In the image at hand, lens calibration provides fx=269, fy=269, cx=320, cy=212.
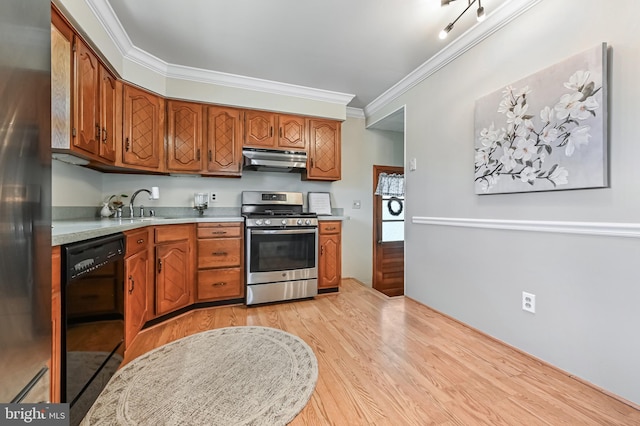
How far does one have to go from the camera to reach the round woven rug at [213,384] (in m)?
1.34

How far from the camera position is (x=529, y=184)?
5.93 feet

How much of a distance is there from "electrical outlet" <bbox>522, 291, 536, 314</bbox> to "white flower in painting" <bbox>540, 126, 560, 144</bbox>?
1.03 metres

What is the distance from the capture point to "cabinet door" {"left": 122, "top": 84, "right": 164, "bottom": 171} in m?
2.57

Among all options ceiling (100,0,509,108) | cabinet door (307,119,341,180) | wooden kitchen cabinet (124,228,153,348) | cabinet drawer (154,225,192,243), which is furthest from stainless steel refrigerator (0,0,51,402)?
cabinet door (307,119,341,180)

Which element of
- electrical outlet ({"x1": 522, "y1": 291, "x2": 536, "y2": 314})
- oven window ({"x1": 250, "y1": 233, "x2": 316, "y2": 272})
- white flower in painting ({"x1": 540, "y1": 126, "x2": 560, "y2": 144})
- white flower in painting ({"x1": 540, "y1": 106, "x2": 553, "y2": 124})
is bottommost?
electrical outlet ({"x1": 522, "y1": 291, "x2": 536, "y2": 314})

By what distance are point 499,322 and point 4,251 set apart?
261cm

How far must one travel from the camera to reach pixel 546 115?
1702 millimetres

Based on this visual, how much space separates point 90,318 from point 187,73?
8.41 feet

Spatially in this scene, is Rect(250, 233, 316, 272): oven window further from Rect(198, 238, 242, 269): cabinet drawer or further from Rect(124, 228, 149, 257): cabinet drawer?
Rect(124, 228, 149, 257): cabinet drawer

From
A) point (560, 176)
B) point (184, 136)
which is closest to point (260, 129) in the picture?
point (184, 136)

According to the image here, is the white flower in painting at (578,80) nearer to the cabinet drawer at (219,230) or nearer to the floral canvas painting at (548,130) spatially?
the floral canvas painting at (548,130)

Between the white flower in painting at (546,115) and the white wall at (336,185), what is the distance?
2469mm

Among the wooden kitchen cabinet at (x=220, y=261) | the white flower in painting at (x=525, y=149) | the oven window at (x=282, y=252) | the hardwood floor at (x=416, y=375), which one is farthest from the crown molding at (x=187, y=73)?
the hardwood floor at (x=416, y=375)

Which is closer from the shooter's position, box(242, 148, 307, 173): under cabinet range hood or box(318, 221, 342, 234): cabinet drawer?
box(242, 148, 307, 173): under cabinet range hood
